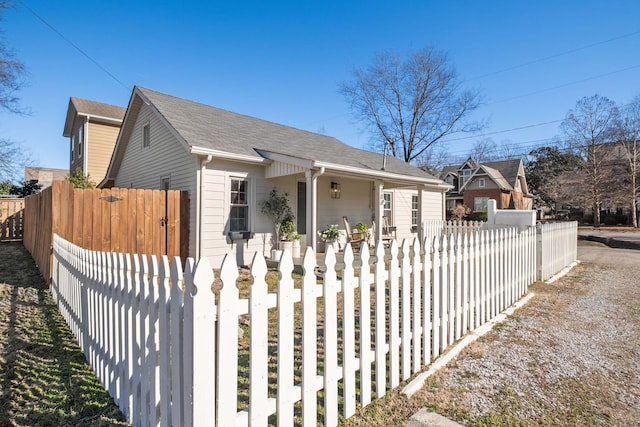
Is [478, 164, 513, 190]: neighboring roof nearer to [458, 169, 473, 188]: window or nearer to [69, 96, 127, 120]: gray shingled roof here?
[458, 169, 473, 188]: window

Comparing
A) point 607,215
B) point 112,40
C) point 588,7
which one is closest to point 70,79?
point 112,40

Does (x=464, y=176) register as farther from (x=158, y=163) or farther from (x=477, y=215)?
(x=158, y=163)

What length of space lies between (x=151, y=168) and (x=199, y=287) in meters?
10.2

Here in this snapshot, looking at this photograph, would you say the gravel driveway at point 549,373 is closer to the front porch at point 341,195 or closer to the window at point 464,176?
the front porch at point 341,195

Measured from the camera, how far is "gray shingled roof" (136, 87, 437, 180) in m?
8.42

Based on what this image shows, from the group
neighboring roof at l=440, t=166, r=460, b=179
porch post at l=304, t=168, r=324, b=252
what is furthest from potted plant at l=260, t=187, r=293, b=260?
neighboring roof at l=440, t=166, r=460, b=179

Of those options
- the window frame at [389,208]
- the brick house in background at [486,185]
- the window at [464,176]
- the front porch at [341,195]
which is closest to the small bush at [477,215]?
the brick house in background at [486,185]

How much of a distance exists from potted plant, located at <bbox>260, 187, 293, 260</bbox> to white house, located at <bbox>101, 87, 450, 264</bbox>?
6.3 inches

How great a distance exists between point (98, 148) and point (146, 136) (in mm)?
7644

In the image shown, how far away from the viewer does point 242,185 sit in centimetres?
886

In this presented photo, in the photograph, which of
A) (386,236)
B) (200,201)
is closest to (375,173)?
(386,236)

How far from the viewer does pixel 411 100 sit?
25.3 metres

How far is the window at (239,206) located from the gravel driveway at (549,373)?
260 inches

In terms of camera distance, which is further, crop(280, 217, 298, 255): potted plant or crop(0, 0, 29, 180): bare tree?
crop(0, 0, 29, 180): bare tree
